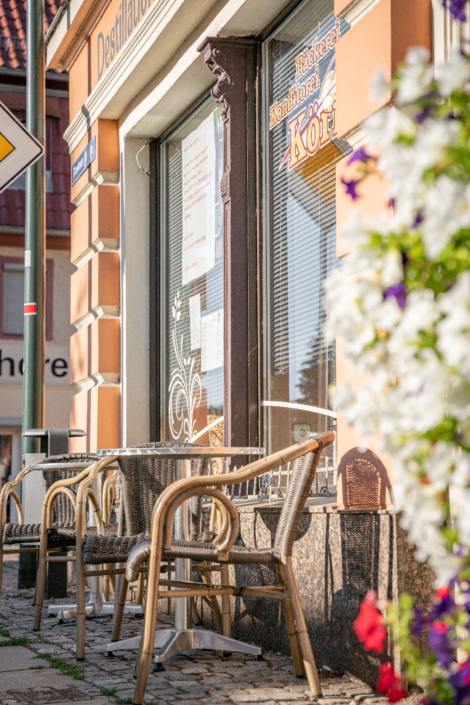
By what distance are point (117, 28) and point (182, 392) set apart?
9.99ft

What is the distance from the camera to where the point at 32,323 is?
7023mm

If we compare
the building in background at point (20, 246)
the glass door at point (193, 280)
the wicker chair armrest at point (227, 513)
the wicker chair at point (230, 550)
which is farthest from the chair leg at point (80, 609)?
the building in background at point (20, 246)

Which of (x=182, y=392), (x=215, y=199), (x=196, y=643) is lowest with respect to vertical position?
(x=196, y=643)

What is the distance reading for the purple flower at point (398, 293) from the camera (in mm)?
1359

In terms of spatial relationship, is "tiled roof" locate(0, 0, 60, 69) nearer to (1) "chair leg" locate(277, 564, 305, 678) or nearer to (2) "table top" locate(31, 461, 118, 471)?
(2) "table top" locate(31, 461, 118, 471)

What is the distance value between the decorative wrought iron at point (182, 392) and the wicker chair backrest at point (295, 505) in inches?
140

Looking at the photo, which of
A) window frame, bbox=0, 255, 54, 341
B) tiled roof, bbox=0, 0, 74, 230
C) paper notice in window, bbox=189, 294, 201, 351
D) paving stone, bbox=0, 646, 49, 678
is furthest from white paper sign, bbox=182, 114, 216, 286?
window frame, bbox=0, 255, 54, 341

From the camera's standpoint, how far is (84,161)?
8562 mm

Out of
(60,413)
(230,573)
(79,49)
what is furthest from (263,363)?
(60,413)

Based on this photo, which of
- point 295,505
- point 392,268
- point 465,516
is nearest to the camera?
point 465,516

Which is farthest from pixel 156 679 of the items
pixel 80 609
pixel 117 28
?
pixel 117 28

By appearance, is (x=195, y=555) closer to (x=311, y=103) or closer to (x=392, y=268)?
(x=392, y=268)

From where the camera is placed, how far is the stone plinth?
3326 mm

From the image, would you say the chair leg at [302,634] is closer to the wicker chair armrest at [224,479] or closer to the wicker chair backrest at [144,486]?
the wicker chair armrest at [224,479]
